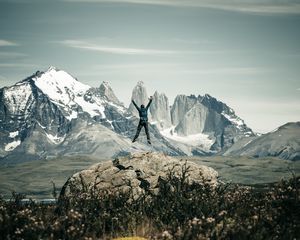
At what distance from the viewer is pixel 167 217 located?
16.2 meters

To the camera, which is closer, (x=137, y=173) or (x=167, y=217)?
(x=167, y=217)

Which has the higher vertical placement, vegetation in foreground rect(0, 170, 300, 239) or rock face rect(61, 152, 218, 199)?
rock face rect(61, 152, 218, 199)

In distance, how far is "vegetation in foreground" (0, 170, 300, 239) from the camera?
12586mm

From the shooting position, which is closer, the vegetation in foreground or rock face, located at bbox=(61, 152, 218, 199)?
the vegetation in foreground

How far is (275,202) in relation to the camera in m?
16.2

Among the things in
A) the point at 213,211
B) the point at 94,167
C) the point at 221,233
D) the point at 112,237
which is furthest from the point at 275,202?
the point at 94,167

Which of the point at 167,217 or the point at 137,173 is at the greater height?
the point at 137,173

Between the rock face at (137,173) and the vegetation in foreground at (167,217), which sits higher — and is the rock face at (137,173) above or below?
above

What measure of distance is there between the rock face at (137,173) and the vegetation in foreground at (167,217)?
2.94 m

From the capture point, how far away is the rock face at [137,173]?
2327 cm

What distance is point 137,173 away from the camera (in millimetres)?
24156

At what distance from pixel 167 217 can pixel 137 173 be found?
8082 millimetres

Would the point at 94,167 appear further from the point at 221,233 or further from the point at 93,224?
the point at 221,233

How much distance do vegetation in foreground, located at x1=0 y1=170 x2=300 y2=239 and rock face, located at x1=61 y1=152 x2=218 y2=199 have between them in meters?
2.94
